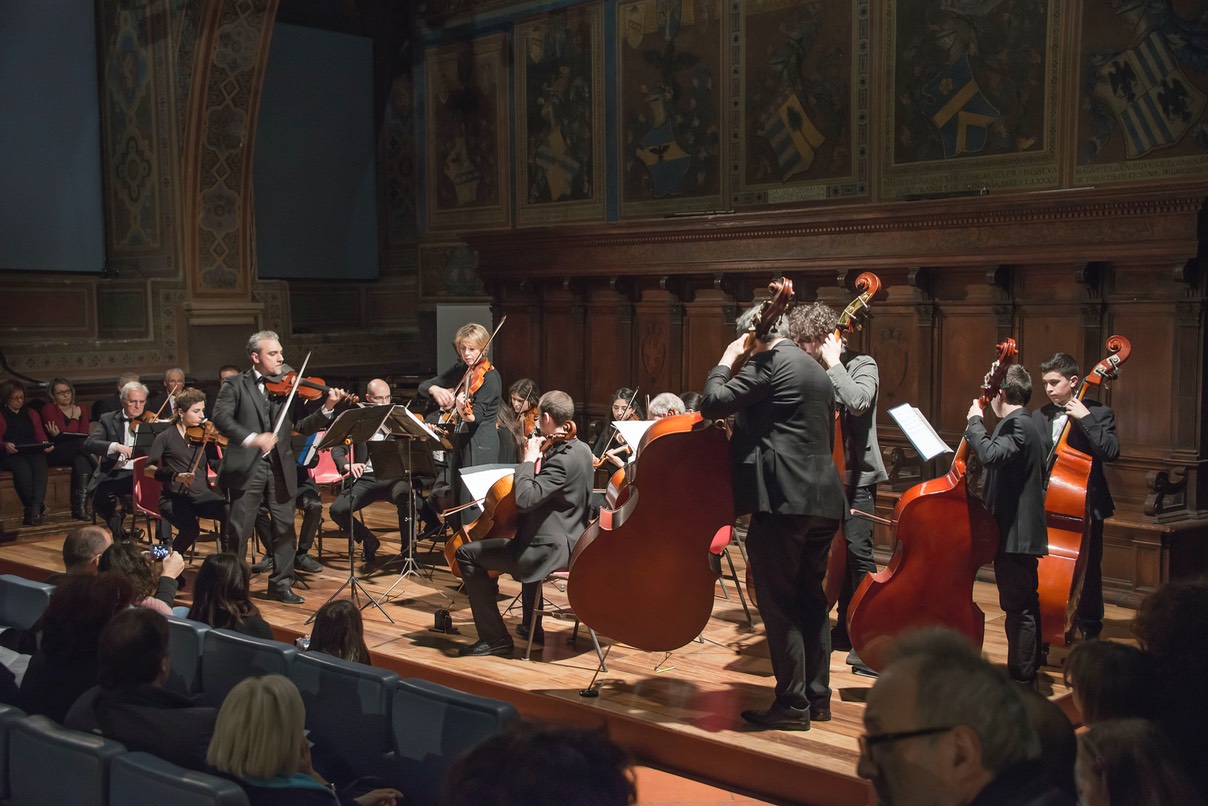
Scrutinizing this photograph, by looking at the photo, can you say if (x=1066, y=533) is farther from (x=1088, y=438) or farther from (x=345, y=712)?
(x=345, y=712)

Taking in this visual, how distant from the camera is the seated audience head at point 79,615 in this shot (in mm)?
3305

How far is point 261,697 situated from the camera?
8.34 ft

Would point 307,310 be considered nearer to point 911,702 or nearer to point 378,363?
point 378,363

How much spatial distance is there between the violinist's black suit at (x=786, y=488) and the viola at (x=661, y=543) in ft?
0.34

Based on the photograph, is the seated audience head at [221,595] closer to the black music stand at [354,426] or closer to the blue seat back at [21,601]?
the blue seat back at [21,601]

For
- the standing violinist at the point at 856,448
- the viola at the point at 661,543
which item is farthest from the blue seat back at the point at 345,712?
the standing violinist at the point at 856,448

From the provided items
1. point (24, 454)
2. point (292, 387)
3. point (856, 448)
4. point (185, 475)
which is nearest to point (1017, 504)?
point (856, 448)

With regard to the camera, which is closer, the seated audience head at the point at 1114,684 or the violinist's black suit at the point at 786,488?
the seated audience head at the point at 1114,684

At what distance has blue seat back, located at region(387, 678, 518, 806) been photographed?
3004 mm

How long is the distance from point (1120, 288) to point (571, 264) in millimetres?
4164

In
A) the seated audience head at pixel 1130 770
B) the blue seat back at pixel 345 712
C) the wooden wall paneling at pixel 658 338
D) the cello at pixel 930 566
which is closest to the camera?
the seated audience head at pixel 1130 770

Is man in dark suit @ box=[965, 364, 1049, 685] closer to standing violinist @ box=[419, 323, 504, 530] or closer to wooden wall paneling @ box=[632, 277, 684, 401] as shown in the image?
standing violinist @ box=[419, 323, 504, 530]

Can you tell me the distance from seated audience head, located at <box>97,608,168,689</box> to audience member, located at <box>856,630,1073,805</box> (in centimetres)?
198

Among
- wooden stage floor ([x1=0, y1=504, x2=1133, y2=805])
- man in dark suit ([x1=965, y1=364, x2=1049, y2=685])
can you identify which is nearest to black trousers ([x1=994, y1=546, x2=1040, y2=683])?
man in dark suit ([x1=965, y1=364, x2=1049, y2=685])
